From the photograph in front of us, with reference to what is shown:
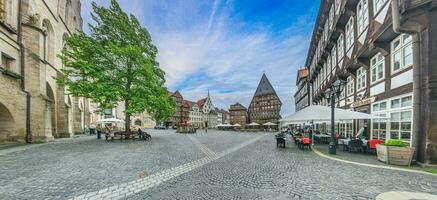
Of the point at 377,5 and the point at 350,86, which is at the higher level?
the point at 377,5

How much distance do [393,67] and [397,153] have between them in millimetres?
5026

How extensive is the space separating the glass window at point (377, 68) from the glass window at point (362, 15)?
223 cm

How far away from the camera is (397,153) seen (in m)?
8.46

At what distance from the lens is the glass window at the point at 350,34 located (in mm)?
16441

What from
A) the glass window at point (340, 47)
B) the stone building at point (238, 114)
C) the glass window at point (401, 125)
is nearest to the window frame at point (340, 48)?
the glass window at point (340, 47)

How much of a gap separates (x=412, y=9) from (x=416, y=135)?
5024 mm

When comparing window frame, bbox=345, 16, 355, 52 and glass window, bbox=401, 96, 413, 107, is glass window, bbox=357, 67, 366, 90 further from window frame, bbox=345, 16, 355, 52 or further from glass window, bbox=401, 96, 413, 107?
glass window, bbox=401, 96, 413, 107

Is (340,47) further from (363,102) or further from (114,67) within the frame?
(114,67)

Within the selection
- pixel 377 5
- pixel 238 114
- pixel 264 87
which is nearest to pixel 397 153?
pixel 377 5

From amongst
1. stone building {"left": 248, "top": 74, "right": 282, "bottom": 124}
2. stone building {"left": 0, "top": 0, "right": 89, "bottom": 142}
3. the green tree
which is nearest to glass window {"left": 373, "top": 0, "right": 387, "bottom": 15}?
the green tree

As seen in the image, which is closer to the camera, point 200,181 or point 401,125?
point 200,181

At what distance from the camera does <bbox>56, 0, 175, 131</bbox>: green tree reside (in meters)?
17.2

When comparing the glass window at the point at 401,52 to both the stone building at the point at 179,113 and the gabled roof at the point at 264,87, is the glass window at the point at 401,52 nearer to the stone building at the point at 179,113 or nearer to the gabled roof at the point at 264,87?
the gabled roof at the point at 264,87

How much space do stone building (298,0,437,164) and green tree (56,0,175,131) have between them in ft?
52.4
